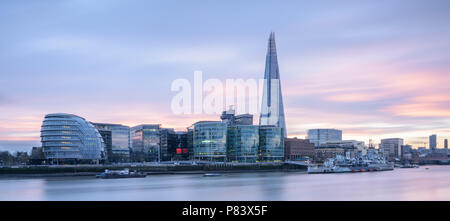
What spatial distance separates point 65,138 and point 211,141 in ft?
120

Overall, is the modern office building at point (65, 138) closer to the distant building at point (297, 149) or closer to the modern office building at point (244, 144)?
the modern office building at point (244, 144)

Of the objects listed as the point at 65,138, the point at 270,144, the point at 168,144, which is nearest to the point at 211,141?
the point at 270,144

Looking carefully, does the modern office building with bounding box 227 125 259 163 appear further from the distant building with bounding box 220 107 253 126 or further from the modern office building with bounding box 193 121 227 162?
the distant building with bounding box 220 107 253 126

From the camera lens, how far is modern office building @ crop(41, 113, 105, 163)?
106 m

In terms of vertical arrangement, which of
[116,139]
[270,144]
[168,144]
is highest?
[116,139]

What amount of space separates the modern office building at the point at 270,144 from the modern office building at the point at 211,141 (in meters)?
11.4

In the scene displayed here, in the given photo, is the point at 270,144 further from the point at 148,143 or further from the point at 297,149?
the point at 148,143

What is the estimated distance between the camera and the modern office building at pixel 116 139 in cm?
13725

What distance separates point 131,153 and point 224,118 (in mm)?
31415

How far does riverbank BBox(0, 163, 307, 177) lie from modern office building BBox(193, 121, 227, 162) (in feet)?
44.9

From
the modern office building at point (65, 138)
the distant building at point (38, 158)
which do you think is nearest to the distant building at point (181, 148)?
the modern office building at point (65, 138)

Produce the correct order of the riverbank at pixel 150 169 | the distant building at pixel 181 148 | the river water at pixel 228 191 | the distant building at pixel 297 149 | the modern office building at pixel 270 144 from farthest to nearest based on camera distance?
the distant building at pixel 297 149
the distant building at pixel 181 148
the modern office building at pixel 270 144
the riverbank at pixel 150 169
the river water at pixel 228 191

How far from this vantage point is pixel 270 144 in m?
125
